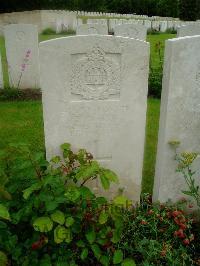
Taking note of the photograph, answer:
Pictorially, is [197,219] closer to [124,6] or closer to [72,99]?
[72,99]

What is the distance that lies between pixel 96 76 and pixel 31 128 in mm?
2921

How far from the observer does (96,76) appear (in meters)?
2.72

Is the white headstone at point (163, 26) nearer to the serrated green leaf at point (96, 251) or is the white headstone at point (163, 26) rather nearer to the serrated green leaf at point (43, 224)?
the serrated green leaf at point (96, 251)

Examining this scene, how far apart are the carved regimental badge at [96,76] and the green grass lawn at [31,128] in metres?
1.36

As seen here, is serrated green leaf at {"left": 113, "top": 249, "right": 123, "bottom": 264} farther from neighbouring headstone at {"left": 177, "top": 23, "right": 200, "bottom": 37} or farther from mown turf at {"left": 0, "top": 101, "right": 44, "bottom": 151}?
neighbouring headstone at {"left": 177, "top": 23, "right": 200, "bottom": 37}

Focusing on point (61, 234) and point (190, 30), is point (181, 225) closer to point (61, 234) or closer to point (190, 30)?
point (61, 234)

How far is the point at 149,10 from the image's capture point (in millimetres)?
36250

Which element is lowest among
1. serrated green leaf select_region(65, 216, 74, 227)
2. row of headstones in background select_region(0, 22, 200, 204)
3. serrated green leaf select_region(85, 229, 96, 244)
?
serrated green leaf select_region(85, 229, 96, 244)

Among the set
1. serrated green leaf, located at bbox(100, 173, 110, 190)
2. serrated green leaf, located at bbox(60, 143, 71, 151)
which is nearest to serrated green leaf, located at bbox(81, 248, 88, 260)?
serrated green leaf, located at bbox(100, 173, 110, 190)

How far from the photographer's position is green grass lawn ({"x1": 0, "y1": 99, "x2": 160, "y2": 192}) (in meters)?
4.41

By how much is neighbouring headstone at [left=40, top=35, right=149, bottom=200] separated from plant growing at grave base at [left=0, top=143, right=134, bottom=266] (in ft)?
1.55

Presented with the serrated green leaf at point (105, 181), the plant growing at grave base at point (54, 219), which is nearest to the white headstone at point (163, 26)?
the plant growing at grave base at point (54, 219)

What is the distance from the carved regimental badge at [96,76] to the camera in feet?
8.71

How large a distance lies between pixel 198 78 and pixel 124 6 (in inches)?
1460
